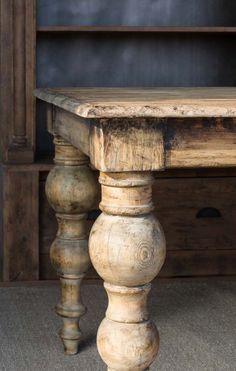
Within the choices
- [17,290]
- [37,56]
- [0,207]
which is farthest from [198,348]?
[37,56]

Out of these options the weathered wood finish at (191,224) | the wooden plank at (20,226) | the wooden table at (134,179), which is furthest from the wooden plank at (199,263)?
the wooden table at (134,179)

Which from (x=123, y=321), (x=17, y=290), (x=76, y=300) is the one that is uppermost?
(x=123, y=321)

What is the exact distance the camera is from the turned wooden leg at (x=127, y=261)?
5.46ft

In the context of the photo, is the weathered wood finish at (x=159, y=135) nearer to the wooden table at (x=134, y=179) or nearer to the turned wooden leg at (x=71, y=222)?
the wooden table at (x=134, y=179)

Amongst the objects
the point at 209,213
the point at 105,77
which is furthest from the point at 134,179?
the point at 105,77

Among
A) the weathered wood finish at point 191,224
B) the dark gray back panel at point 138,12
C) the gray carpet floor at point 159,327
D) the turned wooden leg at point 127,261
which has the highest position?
the dark gray back panel at point 138,12

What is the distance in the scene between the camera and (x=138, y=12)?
3520 mm

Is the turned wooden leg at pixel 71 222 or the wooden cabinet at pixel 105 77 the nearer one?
the turned wooden leg at pixel 71 222

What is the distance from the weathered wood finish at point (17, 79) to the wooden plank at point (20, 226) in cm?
7

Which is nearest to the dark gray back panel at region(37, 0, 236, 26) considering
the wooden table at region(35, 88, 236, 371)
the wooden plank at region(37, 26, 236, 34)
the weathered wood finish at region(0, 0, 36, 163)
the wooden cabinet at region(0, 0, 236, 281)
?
the wooden cabinet at region(0, 0, 236, 281)

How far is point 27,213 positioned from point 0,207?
15 centimetres

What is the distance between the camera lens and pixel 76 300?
8.18 ft

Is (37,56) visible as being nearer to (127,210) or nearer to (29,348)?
(29,348)

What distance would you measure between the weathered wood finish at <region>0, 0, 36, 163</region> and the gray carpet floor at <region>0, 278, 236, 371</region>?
0.50 metres
